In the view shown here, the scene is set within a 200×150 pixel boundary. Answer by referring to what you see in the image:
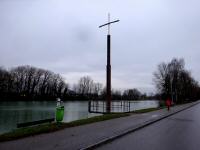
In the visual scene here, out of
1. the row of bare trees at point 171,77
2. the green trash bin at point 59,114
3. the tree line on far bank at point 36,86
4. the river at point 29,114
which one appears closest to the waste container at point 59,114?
the green trash bin at point 59,114

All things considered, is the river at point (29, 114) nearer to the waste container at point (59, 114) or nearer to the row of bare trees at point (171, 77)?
the waste container at point (59, 114)

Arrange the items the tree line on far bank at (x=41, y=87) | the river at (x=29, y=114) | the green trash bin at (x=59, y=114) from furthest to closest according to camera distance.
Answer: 1. the tree line on far bank at (x=41, y=87)
2. the river at (x=29, y=114)
3. the green trash bin at (x=59, y=114)

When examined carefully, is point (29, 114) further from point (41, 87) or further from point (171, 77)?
point (41, 87)

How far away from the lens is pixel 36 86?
418ft

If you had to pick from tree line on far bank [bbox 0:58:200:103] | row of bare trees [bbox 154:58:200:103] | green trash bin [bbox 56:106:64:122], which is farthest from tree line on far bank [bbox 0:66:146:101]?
green trash bin [bbox 56:106:64:122]

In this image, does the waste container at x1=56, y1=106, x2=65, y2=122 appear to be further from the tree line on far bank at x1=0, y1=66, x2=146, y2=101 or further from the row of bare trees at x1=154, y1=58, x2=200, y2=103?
the tree line on far bank at x1=0, y1=66, x2=146, y2=101

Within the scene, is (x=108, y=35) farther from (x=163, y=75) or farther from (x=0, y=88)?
(x=0, y=88)

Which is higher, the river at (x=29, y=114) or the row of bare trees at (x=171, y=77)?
the row of bare trees at (x=171, y=77)

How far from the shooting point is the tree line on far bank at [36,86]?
114075 millimetres

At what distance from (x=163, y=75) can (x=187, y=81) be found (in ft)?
44.7

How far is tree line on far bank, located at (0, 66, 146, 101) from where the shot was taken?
114 metres

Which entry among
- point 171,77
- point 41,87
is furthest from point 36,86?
point 171,77

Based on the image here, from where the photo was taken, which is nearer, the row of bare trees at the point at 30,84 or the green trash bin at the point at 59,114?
the green trash bin at the point at 59,114

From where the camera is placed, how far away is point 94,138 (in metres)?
10.8
